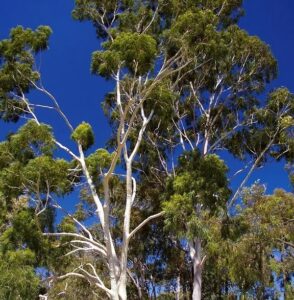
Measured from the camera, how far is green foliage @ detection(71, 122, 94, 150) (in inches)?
672

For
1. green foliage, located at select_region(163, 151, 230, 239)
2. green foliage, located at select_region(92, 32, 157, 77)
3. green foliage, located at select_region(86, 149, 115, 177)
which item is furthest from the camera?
green foliage, located at select_region(86, 149, 115, 177)

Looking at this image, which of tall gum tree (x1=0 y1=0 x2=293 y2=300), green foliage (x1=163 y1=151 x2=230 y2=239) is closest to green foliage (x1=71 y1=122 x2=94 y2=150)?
tall gum tree (x1=0 y1=0 x2=293 y2=300)

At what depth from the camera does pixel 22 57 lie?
1770 centimetres

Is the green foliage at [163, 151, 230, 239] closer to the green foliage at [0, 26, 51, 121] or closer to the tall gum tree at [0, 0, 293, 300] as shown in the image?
the tall gum tree at [0, 0, 293, 300]

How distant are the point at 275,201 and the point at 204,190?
6.77 m

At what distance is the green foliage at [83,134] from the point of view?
1706 cm

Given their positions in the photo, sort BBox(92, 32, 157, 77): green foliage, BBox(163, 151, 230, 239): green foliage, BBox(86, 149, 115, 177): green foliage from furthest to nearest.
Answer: BBox(86, 149, 115, 177): green foliage, BBox(163, 151, 230, 239): green foliage, BBox(92, 32, 157, 77): green foliage

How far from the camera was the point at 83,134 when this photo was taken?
17078 millimetres

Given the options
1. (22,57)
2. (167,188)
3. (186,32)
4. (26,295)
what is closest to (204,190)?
(167,188)

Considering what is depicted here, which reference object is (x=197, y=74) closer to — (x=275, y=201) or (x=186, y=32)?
(x=186, y=32)

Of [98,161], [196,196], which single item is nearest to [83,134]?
[98,161]

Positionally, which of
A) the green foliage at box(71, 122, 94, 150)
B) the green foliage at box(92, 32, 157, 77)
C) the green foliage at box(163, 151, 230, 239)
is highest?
the green foliage at box(92, 32, 157, 77)

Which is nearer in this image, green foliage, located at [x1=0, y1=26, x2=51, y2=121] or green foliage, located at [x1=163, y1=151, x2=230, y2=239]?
green foliage, located at [x1=163, y1=151, x2=230, y2=239]

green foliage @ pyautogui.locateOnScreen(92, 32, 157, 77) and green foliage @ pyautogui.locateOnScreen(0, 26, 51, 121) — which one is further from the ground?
green foliage @ pyautogui.locateOnScreen(0, 26, 51, 121)
